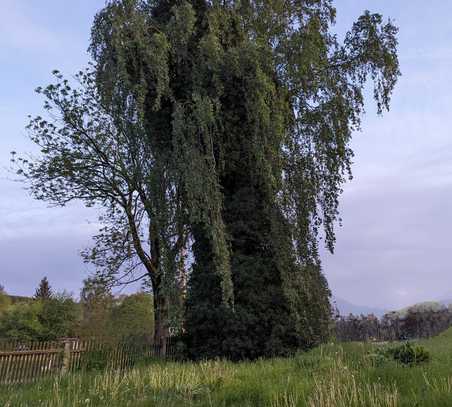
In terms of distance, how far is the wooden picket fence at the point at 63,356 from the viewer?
42.0 feet

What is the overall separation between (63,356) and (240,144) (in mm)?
9089

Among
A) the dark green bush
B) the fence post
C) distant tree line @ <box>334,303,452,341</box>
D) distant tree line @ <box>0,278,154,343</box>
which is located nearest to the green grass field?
the dark green bush

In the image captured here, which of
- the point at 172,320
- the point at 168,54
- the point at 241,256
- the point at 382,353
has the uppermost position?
the point at 168,54

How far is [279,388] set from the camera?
7.00 m

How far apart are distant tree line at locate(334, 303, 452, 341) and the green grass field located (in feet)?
66.5

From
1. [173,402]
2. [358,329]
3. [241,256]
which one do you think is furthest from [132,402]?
[358,329]

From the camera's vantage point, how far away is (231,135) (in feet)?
49.3

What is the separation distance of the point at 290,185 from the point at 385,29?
22.6ft

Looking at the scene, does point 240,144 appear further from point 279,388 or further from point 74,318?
point 74,318

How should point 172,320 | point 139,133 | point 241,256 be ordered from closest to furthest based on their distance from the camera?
point 172,320 → point 241,256 → point 139,133

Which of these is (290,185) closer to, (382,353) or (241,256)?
(241,256)

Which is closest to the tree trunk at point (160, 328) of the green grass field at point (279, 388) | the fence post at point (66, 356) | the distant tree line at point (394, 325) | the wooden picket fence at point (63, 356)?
the wooden picket fence at point (63, 356)

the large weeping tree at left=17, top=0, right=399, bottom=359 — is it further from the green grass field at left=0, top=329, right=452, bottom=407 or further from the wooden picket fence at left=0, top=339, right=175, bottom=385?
the green grass field at left=0, top=329, right=452, bottom=407

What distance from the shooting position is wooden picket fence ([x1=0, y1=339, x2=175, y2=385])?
42.0ft
